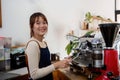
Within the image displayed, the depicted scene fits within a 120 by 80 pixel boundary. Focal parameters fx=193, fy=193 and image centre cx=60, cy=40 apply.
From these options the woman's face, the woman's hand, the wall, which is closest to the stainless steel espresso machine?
the woman's hand

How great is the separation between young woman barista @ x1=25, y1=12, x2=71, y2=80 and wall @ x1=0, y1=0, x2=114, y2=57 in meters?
0.89

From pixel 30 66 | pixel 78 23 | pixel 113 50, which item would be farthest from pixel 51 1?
pixel 113 50

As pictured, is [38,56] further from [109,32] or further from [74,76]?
[109,32]

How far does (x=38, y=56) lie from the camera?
1546mm

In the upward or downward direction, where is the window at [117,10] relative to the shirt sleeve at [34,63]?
upward

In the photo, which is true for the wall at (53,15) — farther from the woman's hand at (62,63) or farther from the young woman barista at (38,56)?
the woman's hand at (62,63)

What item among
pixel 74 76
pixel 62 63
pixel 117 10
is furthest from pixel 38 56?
pixel 117 10

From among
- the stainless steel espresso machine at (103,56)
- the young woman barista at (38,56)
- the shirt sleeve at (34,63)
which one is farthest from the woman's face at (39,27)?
the stainless steel espresso machine at (103,56)

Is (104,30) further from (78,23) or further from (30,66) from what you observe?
(78,23)

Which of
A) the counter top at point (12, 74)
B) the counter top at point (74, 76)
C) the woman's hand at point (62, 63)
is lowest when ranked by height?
the counter top at point (12, 74)

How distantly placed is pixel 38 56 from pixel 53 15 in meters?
1.62

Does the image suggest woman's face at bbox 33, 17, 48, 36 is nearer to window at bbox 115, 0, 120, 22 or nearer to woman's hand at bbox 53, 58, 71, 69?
woman's hand at bbox 53, 58, 71, 69

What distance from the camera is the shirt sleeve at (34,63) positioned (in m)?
1.49

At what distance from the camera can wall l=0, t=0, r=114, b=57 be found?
249 cm
